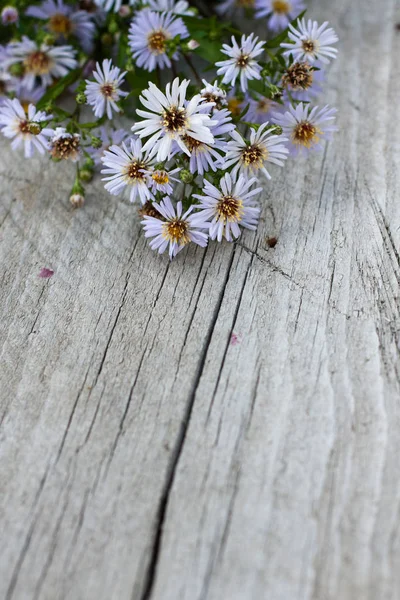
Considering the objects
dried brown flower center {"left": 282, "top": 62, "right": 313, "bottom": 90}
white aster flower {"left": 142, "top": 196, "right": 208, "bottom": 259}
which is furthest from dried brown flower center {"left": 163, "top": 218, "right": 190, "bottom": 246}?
dried brown flower center {"left": 282, "top": 62, "right": 313, "bottom": 90}

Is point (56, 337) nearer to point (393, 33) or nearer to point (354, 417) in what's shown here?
point (354, 417)

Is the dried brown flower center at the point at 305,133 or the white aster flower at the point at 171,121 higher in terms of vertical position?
the dried brown flower center at the point at 305,133

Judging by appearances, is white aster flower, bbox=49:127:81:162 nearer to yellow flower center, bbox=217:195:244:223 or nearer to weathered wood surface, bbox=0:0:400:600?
weathered wood surface, bbox=0:0:400:600

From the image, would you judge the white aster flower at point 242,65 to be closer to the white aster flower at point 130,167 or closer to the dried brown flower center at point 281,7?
the white aster flower at point 130,167

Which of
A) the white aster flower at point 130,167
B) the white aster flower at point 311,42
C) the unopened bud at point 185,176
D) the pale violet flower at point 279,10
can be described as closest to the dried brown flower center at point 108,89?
the white aster flower at point 130,167

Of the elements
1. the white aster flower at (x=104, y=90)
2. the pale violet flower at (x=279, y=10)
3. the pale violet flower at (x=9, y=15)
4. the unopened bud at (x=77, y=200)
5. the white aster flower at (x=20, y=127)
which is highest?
the pale violet flower at (x=279, y=10)

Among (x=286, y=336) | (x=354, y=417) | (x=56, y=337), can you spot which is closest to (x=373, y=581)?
(x=354, y=417)
